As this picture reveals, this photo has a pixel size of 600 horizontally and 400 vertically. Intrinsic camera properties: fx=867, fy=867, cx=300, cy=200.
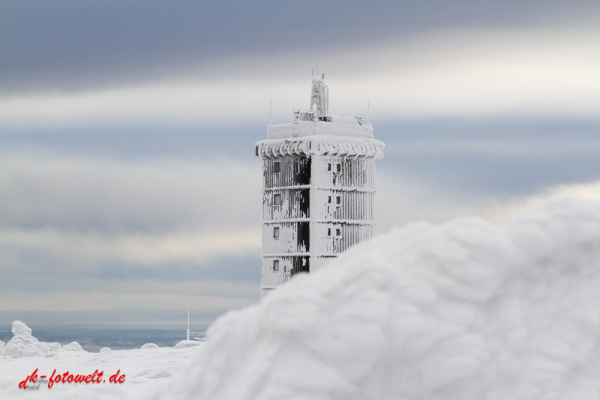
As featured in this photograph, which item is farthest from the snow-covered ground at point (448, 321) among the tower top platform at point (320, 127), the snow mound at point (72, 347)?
the tower top platform at point (320, 127)

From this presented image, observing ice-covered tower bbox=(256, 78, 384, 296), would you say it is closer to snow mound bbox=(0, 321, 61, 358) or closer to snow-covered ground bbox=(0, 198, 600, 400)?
snow mound bbox=(0, 321, 61, 358)

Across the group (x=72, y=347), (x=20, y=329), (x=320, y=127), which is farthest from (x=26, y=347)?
(x=320, y=127)

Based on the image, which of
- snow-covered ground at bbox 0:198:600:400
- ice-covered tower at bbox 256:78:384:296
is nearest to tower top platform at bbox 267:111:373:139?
ice-covered tower at bbox 256:78:384:296

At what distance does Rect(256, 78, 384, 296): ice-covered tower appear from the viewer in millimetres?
42031

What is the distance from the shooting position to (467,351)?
21.1 ft

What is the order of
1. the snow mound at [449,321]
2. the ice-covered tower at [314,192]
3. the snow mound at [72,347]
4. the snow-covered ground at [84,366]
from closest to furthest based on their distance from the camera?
1. the snow mound at [449,321]
2. the snow-covered ground at [84,366]
3. the snow mound at [72,347]
4. the ice-covered tower at [314,192]

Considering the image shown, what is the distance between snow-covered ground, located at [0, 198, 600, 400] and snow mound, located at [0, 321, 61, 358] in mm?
23549

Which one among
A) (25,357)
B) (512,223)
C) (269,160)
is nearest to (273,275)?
(269,160)

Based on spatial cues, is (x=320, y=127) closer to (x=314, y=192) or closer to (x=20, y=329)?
(x=314, y=192)

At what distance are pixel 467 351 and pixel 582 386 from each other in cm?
92

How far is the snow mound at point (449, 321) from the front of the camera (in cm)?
641

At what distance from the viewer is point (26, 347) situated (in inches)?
1168

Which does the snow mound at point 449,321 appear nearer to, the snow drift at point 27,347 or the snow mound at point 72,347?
the snow drift at point 27,347

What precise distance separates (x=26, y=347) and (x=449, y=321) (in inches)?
1014
